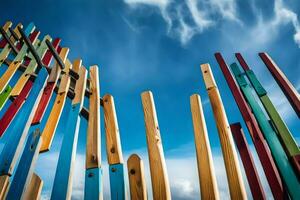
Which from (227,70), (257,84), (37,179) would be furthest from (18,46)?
(257,84)

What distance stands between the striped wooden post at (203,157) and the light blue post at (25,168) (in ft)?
3.89

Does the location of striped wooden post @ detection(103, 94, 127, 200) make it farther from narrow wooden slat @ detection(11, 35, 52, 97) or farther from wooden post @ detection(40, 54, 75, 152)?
narrow wooden slat @ detection(11, 35, 52, 97)

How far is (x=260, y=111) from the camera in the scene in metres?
1.91

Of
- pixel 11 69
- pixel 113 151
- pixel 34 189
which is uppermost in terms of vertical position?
pixel 11 69

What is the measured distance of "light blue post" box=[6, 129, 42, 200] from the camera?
4.28ft

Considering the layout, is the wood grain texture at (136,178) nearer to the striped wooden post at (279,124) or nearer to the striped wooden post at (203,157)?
the striped wooden post at (203,157)

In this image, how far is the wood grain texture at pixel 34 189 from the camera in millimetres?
1324

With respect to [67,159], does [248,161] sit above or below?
below

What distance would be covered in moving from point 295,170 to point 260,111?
61cm

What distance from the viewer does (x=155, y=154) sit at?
157 cm

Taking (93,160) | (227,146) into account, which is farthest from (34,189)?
(227,146)

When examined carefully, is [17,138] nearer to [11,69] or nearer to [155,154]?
[155,154]

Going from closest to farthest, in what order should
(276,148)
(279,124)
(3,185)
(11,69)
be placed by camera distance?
(3,185) → (276,148) → (279,124) → (11,69)

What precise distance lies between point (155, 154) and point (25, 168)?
36.4 inches
